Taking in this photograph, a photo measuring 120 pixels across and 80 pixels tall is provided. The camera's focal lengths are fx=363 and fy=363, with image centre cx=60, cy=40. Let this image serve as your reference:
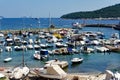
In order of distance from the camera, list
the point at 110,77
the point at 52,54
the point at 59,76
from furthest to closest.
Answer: the point at 52,54 → the point at 59,76 → the point at 110,77

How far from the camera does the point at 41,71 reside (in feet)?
123

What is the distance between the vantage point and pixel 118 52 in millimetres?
66062

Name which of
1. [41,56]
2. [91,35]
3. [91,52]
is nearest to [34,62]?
[41,56]

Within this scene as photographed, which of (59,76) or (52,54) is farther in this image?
(52,54)

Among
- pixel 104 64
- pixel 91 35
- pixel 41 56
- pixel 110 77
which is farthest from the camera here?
pixel 91 35

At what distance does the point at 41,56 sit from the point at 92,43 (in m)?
21.6

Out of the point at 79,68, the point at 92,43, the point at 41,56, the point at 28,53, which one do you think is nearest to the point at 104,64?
the point at 79,68

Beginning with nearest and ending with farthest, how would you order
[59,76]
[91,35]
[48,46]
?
[59,76], [48,46], [91,35]

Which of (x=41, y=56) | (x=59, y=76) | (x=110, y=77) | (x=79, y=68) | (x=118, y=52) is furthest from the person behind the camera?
(x=118, y=52)

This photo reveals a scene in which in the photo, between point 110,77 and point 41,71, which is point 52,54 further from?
point 110,77

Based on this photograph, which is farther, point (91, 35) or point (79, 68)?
point (91, 35)

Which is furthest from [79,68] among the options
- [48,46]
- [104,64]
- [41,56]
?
[48,46]

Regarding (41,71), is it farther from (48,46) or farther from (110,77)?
(48,46)

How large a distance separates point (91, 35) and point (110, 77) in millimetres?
64622
